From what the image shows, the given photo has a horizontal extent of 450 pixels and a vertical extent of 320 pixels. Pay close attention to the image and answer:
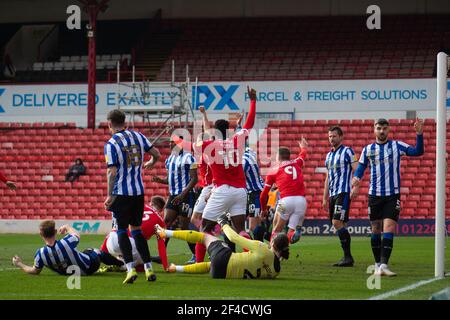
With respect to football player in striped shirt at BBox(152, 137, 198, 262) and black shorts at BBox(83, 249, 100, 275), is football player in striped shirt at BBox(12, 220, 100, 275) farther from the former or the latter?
football player in striped shirt at BBox(152, 137, 198, 262)

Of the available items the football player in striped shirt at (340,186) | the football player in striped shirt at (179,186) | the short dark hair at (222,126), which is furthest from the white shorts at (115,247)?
the football player in striped shirt at (340,186)

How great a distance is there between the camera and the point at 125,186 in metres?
11.5

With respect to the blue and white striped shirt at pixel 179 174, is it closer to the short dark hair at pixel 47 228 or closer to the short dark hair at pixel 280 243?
the short dark hair at pixel 280 243

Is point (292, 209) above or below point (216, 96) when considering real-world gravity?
below

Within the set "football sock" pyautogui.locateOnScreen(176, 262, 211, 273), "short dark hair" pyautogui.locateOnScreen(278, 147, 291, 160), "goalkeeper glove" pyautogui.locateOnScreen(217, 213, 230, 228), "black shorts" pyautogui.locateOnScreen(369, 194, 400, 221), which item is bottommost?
"football sock" pyautogui.locateOnScreen(176, 262, 211, 273)

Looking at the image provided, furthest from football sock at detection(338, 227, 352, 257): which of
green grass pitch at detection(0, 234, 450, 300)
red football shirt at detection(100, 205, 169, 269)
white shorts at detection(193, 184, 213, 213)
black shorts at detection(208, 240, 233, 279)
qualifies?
black shorts at detection(208, 240, 233, 279)

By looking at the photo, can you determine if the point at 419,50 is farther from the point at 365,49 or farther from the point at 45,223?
the point at 45,223

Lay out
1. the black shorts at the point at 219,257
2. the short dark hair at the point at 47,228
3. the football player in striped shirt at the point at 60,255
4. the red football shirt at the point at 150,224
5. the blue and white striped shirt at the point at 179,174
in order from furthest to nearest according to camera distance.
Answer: the blue and white striped shirt at the point at 179,174
the red football shirt at the point at 150,224
the football player in striped shirt at the point at 60,255
the short dark hair at the point at 47,228
the black shorts at the point at 219,257

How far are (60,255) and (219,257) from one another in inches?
81.9

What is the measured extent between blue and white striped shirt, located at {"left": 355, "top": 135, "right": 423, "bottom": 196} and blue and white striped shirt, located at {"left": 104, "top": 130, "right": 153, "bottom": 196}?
335cm

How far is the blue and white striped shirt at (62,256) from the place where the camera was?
12.1m

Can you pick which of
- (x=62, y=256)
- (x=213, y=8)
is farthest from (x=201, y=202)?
(x=213, y=8)

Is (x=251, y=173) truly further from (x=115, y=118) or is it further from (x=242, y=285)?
(x=242, y=285)

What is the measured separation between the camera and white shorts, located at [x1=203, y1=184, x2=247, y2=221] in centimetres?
1268
